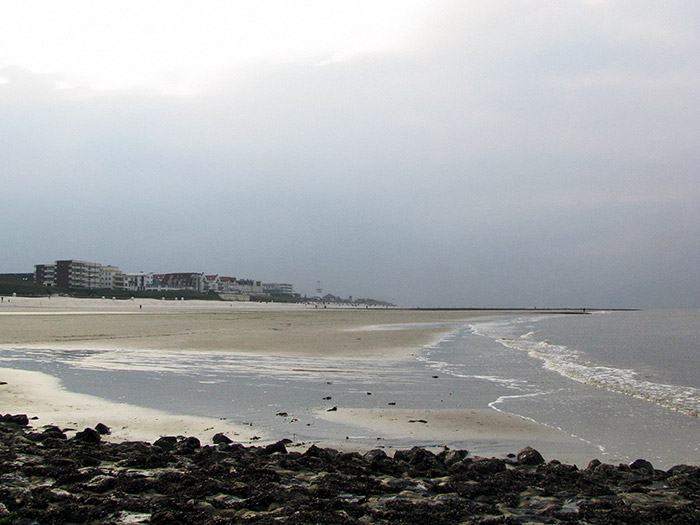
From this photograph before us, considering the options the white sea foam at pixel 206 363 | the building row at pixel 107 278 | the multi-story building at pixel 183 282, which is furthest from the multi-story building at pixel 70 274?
the white sea foam at pixel 206 363

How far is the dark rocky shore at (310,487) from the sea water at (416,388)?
1.28 meters

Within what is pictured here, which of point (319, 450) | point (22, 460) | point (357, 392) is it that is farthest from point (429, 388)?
point (22, 460)

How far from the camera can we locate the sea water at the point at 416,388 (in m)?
8.21

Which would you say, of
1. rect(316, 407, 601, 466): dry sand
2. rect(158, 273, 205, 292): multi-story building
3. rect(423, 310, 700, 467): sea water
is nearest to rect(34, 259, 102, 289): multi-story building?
rect(158, 273, 205, 292): multi-story building

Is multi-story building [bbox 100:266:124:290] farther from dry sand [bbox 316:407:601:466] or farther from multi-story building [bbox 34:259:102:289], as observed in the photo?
dry sand [bbox 316:407:601:466]

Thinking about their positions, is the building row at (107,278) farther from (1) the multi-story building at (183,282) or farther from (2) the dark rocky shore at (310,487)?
(2) the dark rocky shore at (310,487)

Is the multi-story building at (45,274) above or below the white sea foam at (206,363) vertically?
above

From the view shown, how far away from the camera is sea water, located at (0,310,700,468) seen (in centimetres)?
821

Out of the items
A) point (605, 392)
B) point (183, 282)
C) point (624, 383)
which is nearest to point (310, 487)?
point (605, 392)

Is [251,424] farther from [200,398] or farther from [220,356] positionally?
[220,356]

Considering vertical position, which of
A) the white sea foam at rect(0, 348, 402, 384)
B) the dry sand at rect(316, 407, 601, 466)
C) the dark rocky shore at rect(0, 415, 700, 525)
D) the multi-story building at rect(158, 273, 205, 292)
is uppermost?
the multi-story building at rect(158, 273, 205, 292)

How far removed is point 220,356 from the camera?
17.5 metres

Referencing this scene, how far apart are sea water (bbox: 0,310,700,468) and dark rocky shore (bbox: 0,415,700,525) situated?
4.21ft

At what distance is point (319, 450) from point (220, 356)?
11772mm
